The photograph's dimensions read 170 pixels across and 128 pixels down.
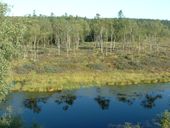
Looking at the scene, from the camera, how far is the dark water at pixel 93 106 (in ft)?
164

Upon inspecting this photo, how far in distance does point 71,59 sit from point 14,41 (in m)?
75.1

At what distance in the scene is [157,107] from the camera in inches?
2311

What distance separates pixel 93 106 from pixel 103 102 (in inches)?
146

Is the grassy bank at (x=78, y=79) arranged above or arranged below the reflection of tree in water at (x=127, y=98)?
above

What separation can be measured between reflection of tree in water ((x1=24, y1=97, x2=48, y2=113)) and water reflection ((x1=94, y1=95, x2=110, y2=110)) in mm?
9096

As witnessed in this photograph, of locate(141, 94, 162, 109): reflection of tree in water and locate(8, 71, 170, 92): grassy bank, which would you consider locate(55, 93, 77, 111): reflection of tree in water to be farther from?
locate(141, 94, 162, 109): reflection of tree in water

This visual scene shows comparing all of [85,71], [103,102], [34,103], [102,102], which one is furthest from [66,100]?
[85,71]

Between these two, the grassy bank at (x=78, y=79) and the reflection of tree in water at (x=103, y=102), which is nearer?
the reflection of tree in water at (x=103, y=102)

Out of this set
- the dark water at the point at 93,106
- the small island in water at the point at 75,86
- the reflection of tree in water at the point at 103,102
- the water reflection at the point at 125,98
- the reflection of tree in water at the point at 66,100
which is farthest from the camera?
the water reflection at the point at 125,98

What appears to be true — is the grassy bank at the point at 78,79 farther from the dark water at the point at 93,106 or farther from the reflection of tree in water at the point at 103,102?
the reflection of tree in water at the point at 103,102

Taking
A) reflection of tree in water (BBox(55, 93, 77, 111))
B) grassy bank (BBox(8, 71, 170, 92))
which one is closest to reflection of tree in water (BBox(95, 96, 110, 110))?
reflection of tree in water (BBox(55, 93, 77, 111))

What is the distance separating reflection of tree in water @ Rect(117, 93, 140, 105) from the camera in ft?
209

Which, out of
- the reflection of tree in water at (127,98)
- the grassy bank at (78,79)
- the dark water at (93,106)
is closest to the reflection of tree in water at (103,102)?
the dark water at (93,106)

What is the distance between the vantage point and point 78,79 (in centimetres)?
8019
